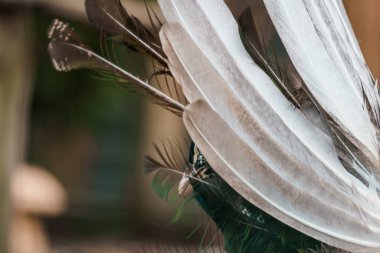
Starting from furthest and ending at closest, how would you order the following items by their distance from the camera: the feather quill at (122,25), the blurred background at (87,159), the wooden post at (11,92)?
1. the blurred background at (87,159)
2. the wooden post at (11,92)
3. the feather quill at (122,25)

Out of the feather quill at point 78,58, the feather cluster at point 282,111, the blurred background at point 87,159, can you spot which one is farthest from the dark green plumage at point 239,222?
the blurred background at point 87,159

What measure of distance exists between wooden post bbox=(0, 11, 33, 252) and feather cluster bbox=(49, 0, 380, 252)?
6.64 feet

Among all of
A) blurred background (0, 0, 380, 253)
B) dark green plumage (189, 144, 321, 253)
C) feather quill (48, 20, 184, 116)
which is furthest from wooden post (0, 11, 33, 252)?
dark green plumage (189, 144, 321, 253)

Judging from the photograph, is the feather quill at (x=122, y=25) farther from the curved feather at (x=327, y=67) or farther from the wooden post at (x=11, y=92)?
the wooden post at (x=11, y=92)

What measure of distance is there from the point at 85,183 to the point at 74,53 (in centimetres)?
527

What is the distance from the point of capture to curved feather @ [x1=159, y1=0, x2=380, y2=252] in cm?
137

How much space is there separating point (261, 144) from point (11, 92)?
2200 millimetres

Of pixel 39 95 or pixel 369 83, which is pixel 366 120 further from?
pixel 39 95

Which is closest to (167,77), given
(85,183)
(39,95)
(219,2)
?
(219,2)

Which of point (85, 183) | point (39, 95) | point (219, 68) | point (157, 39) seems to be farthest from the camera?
point (85, 183)

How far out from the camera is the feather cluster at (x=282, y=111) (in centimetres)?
137

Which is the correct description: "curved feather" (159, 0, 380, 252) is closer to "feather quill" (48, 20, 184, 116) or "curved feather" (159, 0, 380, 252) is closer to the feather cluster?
the feather cluster

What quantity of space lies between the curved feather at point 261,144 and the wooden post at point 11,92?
2059 mm

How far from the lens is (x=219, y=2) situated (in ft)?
4.59
